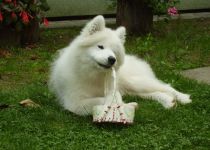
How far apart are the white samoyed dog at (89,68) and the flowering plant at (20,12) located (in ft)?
8.47

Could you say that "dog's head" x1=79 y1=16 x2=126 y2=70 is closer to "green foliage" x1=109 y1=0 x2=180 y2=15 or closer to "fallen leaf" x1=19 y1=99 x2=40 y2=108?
"fallen leaf" x1=19 y1=99 x2=40 y2=108

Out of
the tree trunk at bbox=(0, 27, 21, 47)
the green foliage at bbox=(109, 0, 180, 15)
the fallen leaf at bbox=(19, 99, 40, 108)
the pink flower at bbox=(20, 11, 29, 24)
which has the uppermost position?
the pink flower at bbox=(20, 11, 29, 24)

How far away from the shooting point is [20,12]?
8.09m

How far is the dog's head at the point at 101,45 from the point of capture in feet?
15.9

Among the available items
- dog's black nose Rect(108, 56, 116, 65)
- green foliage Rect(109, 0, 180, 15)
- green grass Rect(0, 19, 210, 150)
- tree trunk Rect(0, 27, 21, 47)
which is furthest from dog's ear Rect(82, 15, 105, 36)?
green foliage Rect(109, 0, 180, 15)

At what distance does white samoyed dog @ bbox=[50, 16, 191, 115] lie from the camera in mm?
4941

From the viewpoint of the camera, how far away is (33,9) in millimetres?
8289

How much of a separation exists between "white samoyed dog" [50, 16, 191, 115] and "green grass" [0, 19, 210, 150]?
127 mm

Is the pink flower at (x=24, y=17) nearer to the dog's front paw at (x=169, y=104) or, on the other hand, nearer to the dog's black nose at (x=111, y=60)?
the dog's front paw at (x=169, y=104)

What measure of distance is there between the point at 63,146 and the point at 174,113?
51.2 inches

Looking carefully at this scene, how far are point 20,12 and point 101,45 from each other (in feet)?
11.3

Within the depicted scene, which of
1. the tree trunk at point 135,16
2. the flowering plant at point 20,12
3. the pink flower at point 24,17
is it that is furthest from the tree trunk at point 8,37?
the tree trunk at point 135,16

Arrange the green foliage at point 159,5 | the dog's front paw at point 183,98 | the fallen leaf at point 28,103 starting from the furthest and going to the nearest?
the green foliage at point 159,5 < the dog's front paw at point 183,98 < the fallen leaf at point 28,103

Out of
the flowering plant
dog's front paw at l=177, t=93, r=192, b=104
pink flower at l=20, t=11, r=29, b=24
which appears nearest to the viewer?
dog's front paw at l=177, t=93, r=192, b=104
